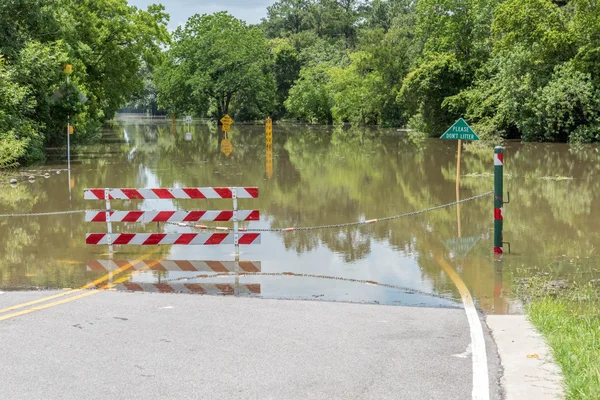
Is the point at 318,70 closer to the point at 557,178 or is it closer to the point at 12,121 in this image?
the point at 12,121

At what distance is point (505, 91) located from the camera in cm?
4981

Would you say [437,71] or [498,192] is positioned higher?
[437,71]

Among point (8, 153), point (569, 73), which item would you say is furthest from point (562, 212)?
point (569, 73)

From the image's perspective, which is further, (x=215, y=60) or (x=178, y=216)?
(x=215, y=60)

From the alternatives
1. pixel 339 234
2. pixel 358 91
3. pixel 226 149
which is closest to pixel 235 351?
pixel 339 234

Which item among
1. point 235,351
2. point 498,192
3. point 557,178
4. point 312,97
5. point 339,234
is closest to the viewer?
point 235,351

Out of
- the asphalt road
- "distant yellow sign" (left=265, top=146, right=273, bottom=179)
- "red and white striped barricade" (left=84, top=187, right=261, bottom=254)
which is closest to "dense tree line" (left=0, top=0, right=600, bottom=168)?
"distant yellow sign" (left=265, top=146, right=273, bottom=179)

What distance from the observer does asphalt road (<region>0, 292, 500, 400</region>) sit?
18.5 feet

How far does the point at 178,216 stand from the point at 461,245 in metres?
4.90

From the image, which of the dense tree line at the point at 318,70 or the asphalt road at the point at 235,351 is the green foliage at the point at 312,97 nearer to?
the dense tree line at the point at 318,70

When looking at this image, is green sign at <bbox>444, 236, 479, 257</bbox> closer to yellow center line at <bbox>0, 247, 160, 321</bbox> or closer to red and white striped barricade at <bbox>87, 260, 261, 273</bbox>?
red and white striped barricade at <bbox>87, 260, 261, 273</bbox>

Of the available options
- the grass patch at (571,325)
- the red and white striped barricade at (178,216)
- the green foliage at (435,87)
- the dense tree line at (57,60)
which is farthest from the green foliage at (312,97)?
the grass patch at (571,325)

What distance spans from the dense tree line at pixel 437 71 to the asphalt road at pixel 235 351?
125ft

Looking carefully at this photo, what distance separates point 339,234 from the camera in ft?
47.9
